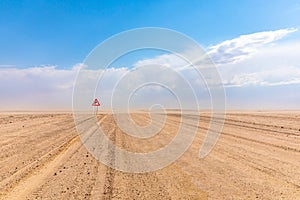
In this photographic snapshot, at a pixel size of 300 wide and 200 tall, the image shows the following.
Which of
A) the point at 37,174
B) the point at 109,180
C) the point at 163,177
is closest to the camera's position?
the point at 109,180

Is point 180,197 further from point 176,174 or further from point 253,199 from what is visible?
point 176,174

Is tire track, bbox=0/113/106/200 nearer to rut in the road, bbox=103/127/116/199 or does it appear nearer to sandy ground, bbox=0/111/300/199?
sandy ground, bbox=0/111/300/199

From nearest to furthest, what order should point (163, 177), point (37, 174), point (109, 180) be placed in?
point (109, 180)
point (163, 177)
point (37, 174)

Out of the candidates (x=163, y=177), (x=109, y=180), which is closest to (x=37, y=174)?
(x=109, y=180)

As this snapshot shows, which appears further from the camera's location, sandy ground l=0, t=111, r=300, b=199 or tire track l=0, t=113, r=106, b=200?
tire track l=0, t=113, r=106, b=200

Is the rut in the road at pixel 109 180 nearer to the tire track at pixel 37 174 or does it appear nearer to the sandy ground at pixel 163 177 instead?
the sandy ground at pixel 163 177

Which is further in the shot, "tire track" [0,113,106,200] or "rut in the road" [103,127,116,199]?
"tire track" [0,113,106,200]

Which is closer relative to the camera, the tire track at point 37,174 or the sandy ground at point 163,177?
the sandy ground at point 163,177

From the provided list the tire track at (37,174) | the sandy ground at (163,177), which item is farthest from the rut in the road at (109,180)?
the tire track at (37,174)

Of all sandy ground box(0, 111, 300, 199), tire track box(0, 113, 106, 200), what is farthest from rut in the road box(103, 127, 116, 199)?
tire track box(0, 113, 106, 200)

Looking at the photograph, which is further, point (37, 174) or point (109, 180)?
point (37, 174)

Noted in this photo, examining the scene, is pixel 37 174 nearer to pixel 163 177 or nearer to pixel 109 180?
pixel 109 180

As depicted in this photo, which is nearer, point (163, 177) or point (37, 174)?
point (163, 177)

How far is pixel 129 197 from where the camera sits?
562 centimetres
